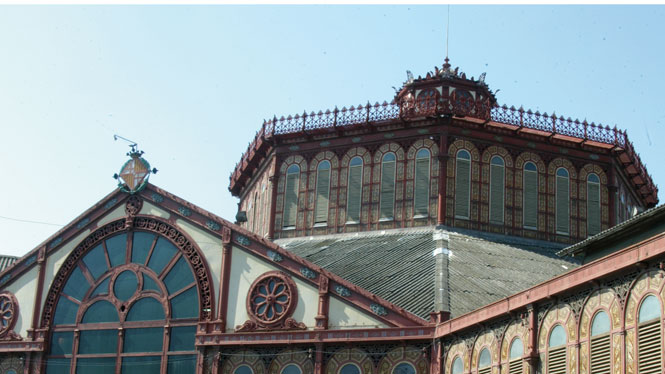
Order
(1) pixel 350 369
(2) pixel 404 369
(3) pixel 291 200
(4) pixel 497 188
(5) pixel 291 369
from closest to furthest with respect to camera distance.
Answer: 1. (2) pixel 404 369
2. (1) pixel 350 369
3. (5) pixel 291 369
4. (4) pixel 497 188
5. (3) pixel 291 200

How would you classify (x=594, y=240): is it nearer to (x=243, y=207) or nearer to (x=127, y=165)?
(x=127, y=165)

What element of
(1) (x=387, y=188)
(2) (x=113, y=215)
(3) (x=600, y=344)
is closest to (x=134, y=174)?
(2) (x=113, y=215)

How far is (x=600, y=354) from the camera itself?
26938 mm

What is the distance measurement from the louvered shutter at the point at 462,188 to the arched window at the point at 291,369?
42.9ft

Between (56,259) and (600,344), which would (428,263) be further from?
(600,344)

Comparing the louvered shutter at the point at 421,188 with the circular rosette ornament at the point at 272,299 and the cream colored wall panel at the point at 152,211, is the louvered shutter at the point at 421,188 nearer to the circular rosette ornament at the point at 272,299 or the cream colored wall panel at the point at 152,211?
the circular rosette ornament at the point at 272,299

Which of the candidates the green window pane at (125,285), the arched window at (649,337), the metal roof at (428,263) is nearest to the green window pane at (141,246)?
the green window pane at (125,285)

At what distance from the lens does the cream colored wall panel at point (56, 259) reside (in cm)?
4562

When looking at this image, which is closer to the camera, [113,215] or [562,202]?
[113,215]

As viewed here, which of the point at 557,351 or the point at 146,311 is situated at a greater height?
the point at 146,311

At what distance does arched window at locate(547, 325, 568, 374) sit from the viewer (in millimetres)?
28948

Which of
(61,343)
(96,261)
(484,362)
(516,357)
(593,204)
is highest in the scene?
(593,204)

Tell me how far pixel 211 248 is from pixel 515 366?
49.5 feet

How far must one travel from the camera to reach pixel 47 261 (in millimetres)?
45969
